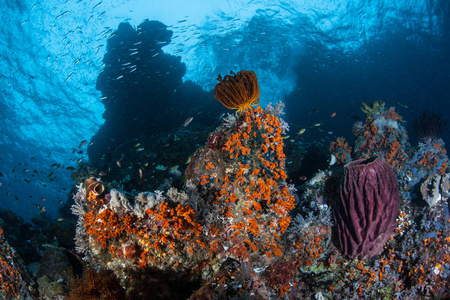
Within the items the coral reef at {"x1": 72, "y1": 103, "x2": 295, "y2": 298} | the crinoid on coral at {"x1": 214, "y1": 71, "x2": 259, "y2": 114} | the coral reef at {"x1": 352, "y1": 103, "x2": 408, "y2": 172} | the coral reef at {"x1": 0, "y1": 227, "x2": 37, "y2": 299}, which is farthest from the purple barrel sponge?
the coral reef at {"x1": 0, "y1": 227, "x2": 37, "y2": 299}

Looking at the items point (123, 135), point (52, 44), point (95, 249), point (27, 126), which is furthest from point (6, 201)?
point (95, 249)

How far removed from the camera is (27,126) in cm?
3034

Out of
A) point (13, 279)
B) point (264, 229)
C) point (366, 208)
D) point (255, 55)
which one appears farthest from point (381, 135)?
point (255, 55)

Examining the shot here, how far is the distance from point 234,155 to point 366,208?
271 centimetres

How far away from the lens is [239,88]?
402 centimetres

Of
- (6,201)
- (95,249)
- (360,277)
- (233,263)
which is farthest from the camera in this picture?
(6,201)

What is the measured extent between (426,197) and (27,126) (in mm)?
42201

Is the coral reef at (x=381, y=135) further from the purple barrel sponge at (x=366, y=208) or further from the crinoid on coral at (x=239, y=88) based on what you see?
the crinoid on coral at (x=239, y=88)

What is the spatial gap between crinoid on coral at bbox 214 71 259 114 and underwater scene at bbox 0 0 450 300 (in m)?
0.04

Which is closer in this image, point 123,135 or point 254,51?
point 123,135

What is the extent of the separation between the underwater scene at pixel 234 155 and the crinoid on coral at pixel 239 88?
44 millimetres

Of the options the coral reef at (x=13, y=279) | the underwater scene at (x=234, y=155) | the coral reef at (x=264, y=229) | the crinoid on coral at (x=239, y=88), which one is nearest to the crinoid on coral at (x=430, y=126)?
the underwater scene at (x=234, y=155)

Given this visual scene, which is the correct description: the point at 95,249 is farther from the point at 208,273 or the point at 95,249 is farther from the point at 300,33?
the point at 300,33

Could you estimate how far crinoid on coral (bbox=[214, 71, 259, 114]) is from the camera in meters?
4.04
